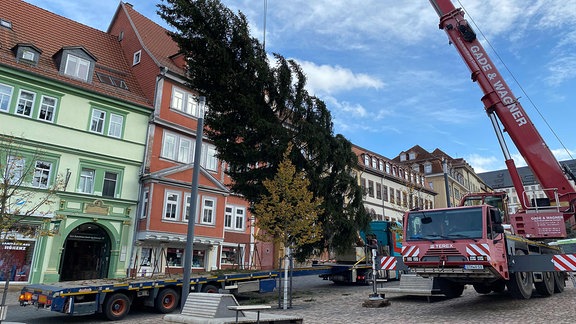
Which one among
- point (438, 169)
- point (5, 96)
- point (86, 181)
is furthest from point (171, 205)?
point (438, 169)

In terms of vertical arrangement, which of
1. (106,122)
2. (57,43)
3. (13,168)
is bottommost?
(13,168)

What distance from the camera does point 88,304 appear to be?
12.5 meters

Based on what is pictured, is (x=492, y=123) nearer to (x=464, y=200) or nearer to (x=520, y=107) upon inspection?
Answer: (x=520, y=107)

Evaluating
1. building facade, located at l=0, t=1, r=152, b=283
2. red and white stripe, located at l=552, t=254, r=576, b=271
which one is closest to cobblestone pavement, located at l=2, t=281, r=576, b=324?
red and white stripe, located at l=552, t=254, r=576, b=271

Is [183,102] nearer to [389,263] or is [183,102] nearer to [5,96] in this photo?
[5,96]

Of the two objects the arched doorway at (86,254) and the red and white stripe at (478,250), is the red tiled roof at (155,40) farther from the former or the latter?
the red and white stripe at (478,250)

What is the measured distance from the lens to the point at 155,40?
3369 cm

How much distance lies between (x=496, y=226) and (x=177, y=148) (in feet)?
72.9

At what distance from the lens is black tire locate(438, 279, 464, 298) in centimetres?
1340

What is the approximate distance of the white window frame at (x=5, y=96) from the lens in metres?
22.2

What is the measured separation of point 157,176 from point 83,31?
43.7 ft

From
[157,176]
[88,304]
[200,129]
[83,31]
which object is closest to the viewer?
[88,304]

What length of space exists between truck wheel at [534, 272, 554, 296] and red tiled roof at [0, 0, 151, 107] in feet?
77.2

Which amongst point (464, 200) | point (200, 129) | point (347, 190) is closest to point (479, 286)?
point (464, 200)
